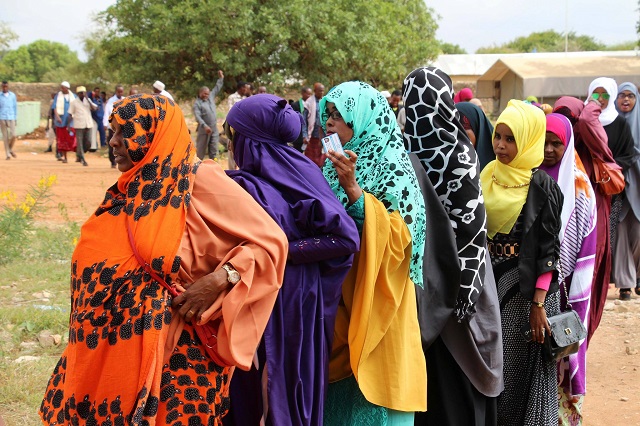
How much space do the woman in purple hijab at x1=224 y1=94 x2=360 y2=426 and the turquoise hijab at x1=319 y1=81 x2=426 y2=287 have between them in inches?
10.4

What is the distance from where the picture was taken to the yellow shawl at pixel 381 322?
10.3 feet

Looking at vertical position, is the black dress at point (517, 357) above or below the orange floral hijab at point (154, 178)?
below

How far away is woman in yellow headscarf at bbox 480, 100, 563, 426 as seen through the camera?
3.92 metres

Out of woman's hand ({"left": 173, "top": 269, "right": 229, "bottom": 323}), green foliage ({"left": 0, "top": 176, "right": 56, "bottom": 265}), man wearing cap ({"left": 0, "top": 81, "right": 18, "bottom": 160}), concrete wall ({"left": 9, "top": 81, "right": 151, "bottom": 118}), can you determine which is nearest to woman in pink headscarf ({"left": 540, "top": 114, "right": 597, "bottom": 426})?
woman's hand ({"left": 173, "top": 269, "right": 229, "bottom": 323})

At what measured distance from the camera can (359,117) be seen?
3285 mm

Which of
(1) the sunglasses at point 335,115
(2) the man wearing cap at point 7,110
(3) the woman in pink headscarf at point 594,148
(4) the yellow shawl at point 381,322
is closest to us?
(4) the yellow shawl at point 381,322

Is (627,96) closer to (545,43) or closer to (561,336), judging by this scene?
(561,336)

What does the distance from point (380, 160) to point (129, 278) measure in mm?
1199

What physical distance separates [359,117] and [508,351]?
1601mm

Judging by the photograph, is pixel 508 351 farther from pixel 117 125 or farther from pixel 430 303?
pixel 117 125

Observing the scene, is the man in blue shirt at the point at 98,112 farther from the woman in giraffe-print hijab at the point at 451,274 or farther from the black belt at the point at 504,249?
the woman in giraffe-print hijab at the point at 451,274

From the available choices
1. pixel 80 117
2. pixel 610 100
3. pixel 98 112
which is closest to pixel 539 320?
pixel 610 100

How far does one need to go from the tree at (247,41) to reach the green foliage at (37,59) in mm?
34047

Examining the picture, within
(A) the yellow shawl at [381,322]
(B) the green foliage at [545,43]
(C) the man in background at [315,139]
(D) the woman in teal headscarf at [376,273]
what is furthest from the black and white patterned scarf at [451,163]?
(B) the green foliage at [545,43]
